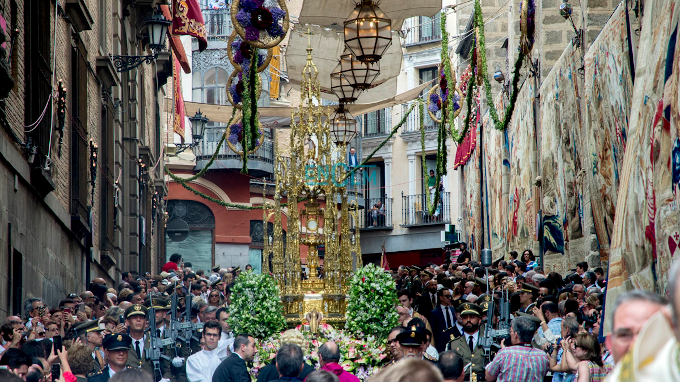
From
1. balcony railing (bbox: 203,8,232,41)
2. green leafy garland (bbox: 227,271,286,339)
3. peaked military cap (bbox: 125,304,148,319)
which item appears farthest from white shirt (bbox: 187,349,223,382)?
balcony railing (bbox: 203,8,232,41)

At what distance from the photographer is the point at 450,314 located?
13578 mm

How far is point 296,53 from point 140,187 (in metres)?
6.75

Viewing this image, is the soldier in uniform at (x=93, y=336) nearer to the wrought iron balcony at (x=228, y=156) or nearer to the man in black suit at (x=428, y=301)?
the man in black suit at (x=428, y=301)

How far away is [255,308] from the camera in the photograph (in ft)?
45.6

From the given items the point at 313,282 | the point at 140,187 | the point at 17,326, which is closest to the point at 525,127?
the point at 313,282

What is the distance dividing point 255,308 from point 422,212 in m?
25.6

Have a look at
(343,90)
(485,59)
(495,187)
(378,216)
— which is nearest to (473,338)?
(485,59)

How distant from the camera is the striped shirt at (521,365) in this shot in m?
8.26

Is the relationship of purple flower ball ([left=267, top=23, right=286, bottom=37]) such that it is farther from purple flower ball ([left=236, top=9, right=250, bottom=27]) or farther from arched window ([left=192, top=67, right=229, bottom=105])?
arched window ([left=192, top=67, right=229, bottom=105])

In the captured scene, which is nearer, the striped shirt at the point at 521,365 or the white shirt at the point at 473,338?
the striped shirt at the point at 521,365

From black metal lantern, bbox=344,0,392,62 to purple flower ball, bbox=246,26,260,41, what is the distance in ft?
3.96

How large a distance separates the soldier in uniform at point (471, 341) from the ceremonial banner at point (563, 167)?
537 cm

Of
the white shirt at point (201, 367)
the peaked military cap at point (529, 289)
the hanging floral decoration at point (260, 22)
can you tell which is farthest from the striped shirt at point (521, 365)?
the hanging floral decoration at point (260, 22)

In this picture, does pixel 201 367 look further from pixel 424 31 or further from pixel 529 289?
pixel 424 31
